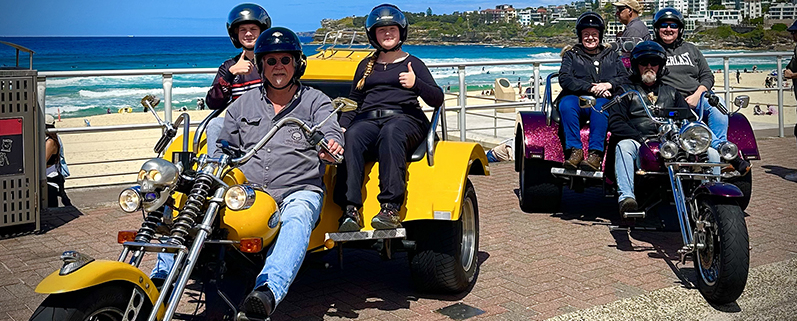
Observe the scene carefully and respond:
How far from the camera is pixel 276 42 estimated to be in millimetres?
4836

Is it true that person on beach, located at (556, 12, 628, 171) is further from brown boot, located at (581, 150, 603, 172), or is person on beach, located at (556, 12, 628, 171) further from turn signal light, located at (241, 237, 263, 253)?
turn signal light, located at (241, 237, 263, 253)

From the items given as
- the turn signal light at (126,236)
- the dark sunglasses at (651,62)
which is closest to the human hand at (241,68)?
the turn signal light at (126,236)

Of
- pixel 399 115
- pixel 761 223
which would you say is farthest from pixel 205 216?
pixel 761 223

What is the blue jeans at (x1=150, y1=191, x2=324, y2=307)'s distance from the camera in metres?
4.23

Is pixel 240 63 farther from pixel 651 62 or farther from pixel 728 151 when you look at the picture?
pixel 728 151

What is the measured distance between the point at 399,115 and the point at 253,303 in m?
1.95

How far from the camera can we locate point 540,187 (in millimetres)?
8086

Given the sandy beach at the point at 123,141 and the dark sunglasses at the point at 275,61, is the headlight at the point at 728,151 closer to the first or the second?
the dark sunglasses at the point at 275,61

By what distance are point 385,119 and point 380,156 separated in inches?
17.2

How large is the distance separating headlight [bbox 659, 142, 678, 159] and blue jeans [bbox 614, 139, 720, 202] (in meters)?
0.63

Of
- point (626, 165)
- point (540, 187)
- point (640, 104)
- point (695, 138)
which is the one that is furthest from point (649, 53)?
point (540, 187)

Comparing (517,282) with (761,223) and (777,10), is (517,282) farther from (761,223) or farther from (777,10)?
(777,10)

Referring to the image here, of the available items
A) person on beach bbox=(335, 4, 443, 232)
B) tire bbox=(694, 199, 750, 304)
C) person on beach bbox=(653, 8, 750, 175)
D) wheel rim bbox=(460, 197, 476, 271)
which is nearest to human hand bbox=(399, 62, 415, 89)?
person on beach bbox=(335, 4, 443, 232)

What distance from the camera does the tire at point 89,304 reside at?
3455mm
